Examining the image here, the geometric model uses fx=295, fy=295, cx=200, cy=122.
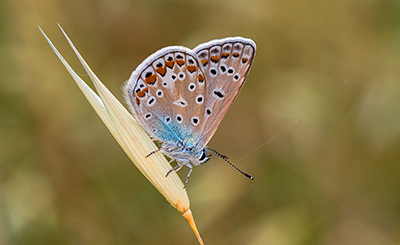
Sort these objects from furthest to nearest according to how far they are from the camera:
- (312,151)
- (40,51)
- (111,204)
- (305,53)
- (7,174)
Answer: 1. (305,53)
2. (312,151)
3. (40,51)
4. (111,204)
5. (7,174)

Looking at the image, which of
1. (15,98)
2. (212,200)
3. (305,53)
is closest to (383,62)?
(305,53)

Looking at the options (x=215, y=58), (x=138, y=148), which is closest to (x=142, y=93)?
(x=215, y=58)

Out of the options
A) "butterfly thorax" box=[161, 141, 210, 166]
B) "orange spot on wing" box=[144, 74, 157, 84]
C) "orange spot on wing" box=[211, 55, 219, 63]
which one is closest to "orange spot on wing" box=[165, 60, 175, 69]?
"orange spot on wing" box=[144, 74, 157, 84]

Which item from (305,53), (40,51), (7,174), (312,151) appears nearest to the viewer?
(7,174)

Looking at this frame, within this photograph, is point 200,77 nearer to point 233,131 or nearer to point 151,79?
point 151,79

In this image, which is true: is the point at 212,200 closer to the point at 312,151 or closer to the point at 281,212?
the point at 281,212

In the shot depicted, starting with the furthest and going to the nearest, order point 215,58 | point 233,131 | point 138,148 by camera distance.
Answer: point 233,131 < point 215,58 < point 138,148
